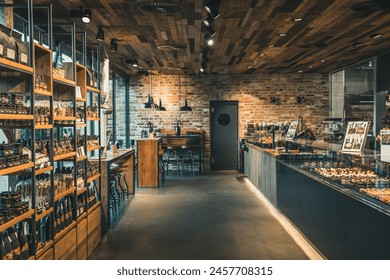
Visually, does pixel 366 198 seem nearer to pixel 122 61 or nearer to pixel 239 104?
pixel 122 61

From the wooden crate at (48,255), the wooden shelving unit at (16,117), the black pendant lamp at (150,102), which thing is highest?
the black pendant lamp at (150,102)

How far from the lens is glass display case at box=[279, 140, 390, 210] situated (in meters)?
3.52

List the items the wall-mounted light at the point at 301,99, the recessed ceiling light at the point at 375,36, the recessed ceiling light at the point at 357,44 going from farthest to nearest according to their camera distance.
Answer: the wall-mounted light at the point at 301,99 → the recessed ceiling light at the point at 357,44 → the recessed ceiling light at the point at 375,36

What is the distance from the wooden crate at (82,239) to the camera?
4297 mm

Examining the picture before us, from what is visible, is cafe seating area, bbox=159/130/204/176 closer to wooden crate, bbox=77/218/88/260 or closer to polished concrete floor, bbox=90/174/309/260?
polished concrete floor, bbox=90/174/309/260

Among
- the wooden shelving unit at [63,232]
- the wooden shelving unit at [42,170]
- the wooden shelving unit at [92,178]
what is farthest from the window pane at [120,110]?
the wooden shelving unit at [42,170]

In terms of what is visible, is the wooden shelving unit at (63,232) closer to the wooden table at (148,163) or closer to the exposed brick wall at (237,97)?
the wooden table at (148,163)

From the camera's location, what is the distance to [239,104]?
40.7ft

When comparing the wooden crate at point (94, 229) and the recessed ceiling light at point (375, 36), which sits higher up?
the recessed ceiling light at point (375, 36)

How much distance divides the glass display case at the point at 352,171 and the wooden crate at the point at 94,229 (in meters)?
2.61

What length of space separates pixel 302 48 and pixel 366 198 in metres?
5.31

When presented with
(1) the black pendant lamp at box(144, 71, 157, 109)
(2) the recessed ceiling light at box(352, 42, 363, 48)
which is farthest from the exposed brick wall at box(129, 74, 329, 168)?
(2) the recessed ceiling light at box(352, 42, 363, 48)
